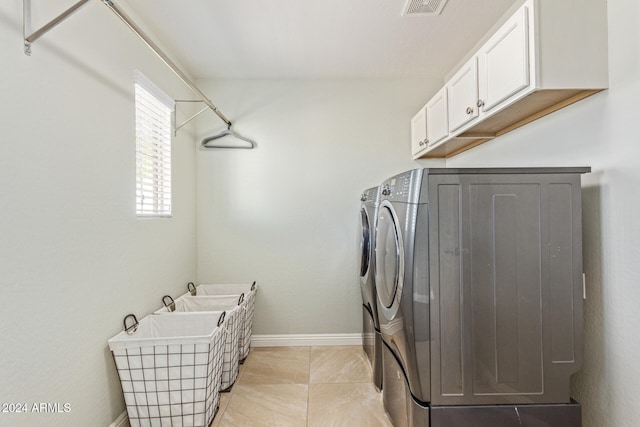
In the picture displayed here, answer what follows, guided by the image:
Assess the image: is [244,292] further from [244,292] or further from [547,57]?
→ [547,57]

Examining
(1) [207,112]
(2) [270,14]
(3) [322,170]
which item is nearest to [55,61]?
(2) [270,14]

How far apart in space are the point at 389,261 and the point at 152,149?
1.71 metres

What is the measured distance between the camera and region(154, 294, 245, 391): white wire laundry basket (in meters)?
2.11

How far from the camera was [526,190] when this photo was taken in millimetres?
1331

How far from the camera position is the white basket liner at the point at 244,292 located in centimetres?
258

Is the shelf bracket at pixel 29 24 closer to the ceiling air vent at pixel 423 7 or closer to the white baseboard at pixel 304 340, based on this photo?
the ceiling air vent at pixel 423 7

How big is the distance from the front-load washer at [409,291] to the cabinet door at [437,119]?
93cm

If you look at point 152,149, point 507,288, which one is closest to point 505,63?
point 507,288

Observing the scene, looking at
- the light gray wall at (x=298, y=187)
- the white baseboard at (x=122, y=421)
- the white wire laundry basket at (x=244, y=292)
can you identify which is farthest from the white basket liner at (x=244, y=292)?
the white baseboard at (x=122, y=421)

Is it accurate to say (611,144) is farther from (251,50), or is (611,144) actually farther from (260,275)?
(260,275)

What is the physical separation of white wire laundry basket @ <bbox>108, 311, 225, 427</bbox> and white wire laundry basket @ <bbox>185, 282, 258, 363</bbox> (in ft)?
2.70

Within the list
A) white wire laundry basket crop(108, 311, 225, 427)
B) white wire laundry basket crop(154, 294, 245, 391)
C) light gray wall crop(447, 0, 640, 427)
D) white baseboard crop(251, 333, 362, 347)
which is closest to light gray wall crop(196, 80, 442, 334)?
white baseboard crop(251, 333, 362, 347)

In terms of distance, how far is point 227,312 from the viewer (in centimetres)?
207

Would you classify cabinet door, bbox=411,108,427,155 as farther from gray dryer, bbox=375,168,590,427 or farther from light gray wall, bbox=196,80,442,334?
gray dryer, bbox=375,168,590,427
